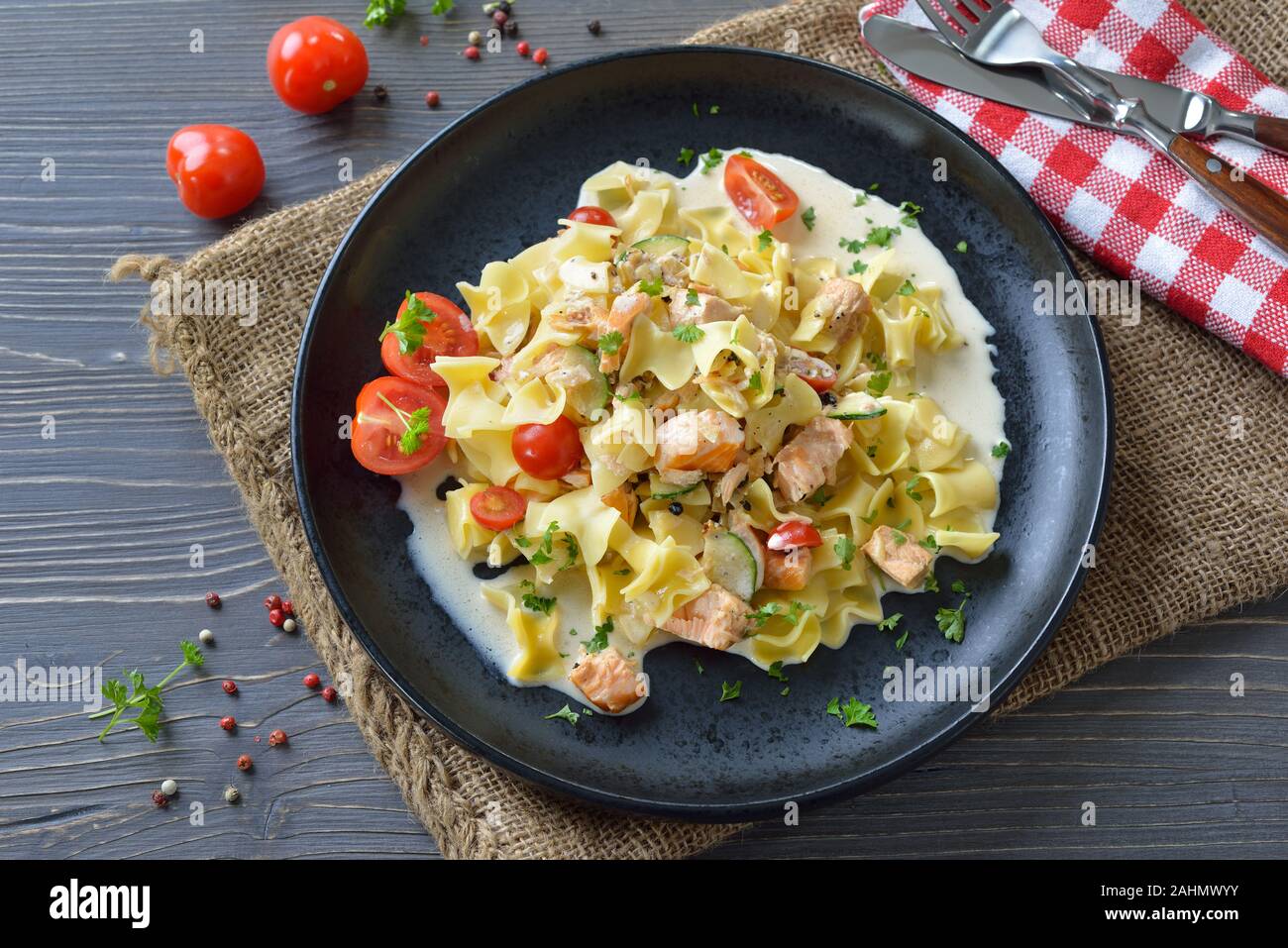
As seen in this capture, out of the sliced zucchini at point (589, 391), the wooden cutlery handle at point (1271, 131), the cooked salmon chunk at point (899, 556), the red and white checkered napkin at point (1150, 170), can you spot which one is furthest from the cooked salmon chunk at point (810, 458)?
the wooden cutlery handle at point (1271, 131)

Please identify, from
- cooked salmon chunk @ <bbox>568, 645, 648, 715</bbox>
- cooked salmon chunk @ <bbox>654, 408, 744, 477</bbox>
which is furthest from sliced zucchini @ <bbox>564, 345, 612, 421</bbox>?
cooked salmon chunk @ <bbox>568, 645, 648, 715</bbox>

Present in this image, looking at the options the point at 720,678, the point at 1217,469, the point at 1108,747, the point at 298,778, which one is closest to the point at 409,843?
the point at 298,778

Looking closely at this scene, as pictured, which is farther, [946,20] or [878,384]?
[946,20]

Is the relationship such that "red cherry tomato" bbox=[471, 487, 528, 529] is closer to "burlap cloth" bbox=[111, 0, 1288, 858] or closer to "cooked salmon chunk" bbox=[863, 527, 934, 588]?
"burlap cloth" bbox=[111, 0, 1288, 858]

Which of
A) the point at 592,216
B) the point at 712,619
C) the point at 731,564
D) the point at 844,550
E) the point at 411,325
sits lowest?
the point at 712,619

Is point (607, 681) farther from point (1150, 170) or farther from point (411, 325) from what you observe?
point (1150, 170)

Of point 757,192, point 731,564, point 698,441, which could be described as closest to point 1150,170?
point 757,192
